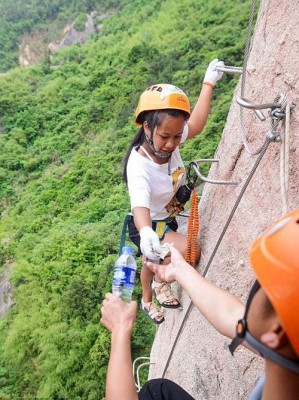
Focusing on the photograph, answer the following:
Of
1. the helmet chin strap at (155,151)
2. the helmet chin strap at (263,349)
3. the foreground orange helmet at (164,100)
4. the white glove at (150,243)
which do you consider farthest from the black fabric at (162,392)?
the foreground orange helmet at (164,100)

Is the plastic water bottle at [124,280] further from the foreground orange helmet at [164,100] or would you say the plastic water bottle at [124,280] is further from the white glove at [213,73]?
the white glove at [213,73]

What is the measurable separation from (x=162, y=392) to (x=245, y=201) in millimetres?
1001

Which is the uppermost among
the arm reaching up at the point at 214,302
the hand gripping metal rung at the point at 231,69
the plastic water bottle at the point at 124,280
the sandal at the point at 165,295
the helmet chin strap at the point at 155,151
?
the hand gripping metal rung at the point at 231,69

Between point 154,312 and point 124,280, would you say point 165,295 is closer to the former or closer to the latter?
point 154,312

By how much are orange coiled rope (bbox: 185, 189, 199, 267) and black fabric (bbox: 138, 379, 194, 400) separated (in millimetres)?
894

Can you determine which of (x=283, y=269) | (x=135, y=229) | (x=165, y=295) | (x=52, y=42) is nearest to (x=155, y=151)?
(x=135, y=229)

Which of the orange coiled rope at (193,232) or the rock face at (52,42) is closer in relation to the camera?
the orange coiled rope at (193,232)

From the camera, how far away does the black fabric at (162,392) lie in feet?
5.41

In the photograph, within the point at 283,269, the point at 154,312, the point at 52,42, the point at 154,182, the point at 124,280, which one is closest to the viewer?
the point at 283,269

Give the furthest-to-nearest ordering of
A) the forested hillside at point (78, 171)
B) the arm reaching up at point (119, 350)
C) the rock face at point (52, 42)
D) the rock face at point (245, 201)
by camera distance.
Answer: the rock face at point (52, 42) → the forested hillside at point (78, 171) → the rock face at point (245, 201) → the arm reaching up at point (119, 350)

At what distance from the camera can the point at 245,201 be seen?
2.10 m

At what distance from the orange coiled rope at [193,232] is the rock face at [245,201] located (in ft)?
0.25

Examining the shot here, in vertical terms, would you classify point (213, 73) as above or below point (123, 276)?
above

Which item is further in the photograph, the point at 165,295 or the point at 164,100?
the point at 165,295
